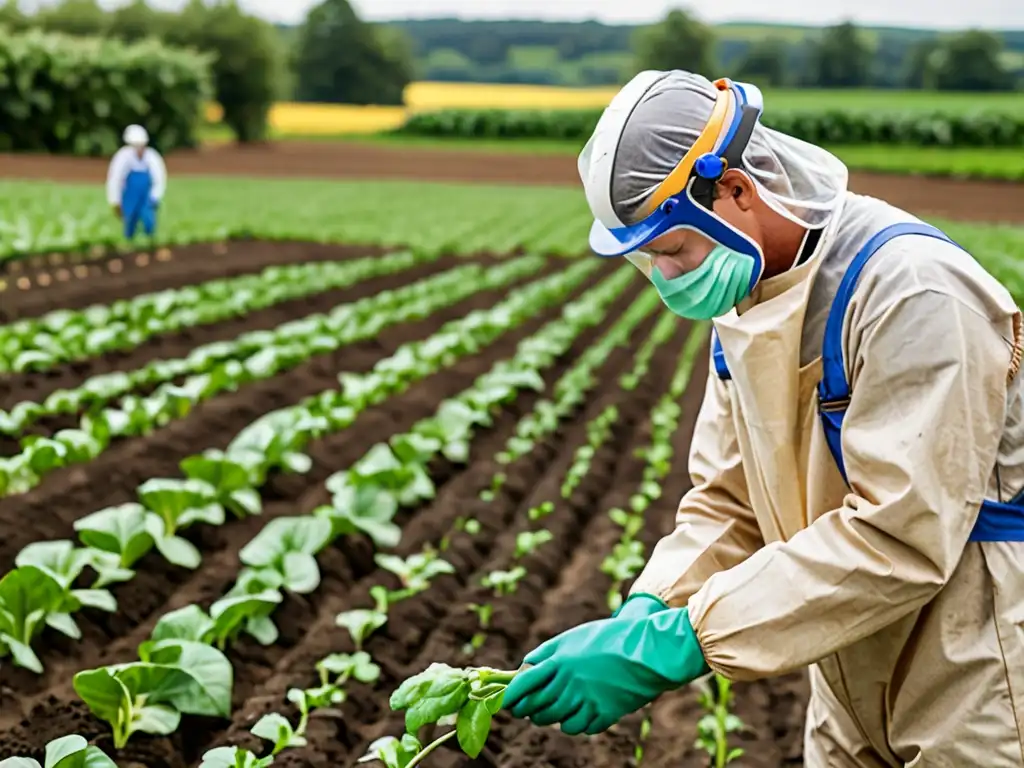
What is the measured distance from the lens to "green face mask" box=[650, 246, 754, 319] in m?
2.22

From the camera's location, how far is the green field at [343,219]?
50.1 feet

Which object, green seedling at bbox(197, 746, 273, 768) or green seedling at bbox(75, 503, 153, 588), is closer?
green seedling at bbox(197, 746, 273, 768)

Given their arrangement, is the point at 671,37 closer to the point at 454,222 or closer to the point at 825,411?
the point at 454,222

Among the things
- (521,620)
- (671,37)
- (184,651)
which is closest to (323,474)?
(521,620)

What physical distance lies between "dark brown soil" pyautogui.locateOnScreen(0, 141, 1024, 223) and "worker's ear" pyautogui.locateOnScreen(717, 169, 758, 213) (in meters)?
22.1

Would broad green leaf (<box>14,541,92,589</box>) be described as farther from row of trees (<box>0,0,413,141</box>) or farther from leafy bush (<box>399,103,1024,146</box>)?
row of trees (<box>0,0,413,141</box>)

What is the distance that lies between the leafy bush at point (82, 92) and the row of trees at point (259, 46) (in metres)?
5.45

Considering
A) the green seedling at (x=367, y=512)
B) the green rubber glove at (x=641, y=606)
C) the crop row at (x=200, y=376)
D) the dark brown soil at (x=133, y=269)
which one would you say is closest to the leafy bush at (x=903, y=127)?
the dark brown soil at (x=133, y=269)

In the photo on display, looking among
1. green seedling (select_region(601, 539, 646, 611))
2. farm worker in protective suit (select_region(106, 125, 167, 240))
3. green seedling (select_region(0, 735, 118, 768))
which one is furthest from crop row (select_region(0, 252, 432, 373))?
green seedling (select_region(0, 735, 118, 768))

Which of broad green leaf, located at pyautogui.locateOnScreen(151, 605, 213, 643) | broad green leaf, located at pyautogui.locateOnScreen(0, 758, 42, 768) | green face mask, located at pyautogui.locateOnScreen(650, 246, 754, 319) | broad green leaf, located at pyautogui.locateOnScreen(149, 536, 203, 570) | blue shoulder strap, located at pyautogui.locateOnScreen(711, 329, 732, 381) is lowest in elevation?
broad green leaf, located at pyautogui.locateOnScreen(149, 536, 203, 570)

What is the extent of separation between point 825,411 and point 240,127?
45672mm

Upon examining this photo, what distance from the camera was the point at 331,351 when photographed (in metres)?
9.30

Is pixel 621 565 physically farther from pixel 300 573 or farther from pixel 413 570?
pixel 300 573

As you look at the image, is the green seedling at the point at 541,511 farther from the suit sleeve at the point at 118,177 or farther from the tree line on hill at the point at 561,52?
the tree line on hill at the point at 561,52
